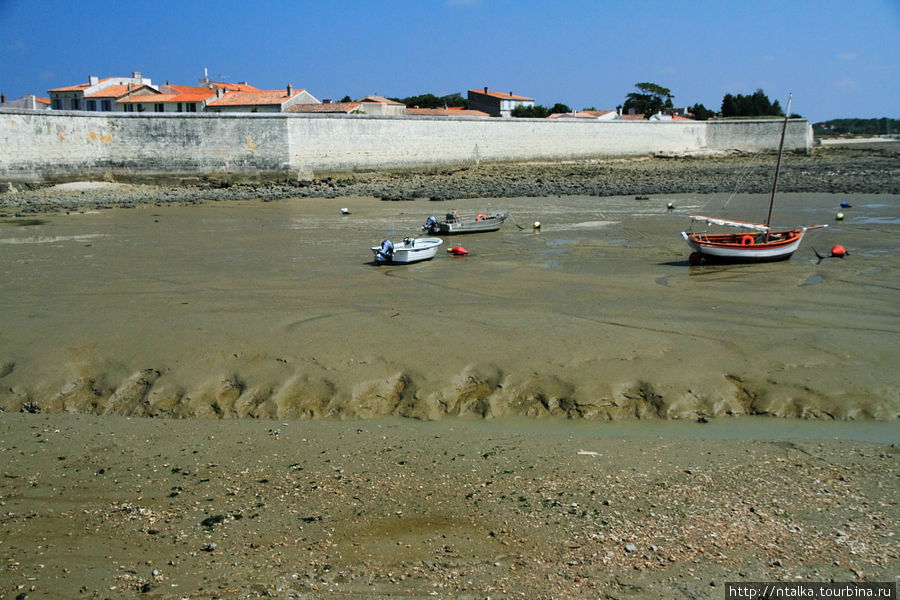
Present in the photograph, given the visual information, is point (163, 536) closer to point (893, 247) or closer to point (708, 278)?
point (708, 278)

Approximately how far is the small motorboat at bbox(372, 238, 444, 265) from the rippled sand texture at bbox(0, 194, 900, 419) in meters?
0.35

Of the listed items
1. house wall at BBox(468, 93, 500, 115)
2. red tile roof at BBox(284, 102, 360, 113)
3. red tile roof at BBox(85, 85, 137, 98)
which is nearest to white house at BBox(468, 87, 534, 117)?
house wall at BBox(468, 93, 500, 115)

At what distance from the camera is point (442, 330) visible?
9875 millimetres

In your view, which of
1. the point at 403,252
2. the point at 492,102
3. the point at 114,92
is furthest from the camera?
the point at 492,102

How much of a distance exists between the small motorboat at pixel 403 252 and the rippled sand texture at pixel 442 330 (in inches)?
13.7

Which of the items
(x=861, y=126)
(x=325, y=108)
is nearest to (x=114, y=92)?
(x=325, y=108)

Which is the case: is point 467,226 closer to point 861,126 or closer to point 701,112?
point 701,112

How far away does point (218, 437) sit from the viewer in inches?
278

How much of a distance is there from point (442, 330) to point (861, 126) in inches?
7509

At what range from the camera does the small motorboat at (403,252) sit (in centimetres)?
1469

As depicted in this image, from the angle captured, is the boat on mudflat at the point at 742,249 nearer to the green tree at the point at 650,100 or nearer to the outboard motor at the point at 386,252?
the outboard motor at the point at 386,252

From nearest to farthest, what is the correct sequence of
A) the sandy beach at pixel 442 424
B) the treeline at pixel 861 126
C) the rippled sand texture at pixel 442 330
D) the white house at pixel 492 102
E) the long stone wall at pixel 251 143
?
the sandy beach at pixel 442 424
the rippled sand texture at pixel 442 330
the long stone wall at pixel 251 143
the white house at pixel 492 102
the treeline at pixel 861 126

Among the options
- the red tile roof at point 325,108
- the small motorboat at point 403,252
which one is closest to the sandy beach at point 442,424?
the small motorboat at point 403,252

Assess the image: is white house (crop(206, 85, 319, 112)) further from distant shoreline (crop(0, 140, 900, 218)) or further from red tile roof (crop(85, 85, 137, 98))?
distant shoreline (crop(0, 140, 900, 218))
